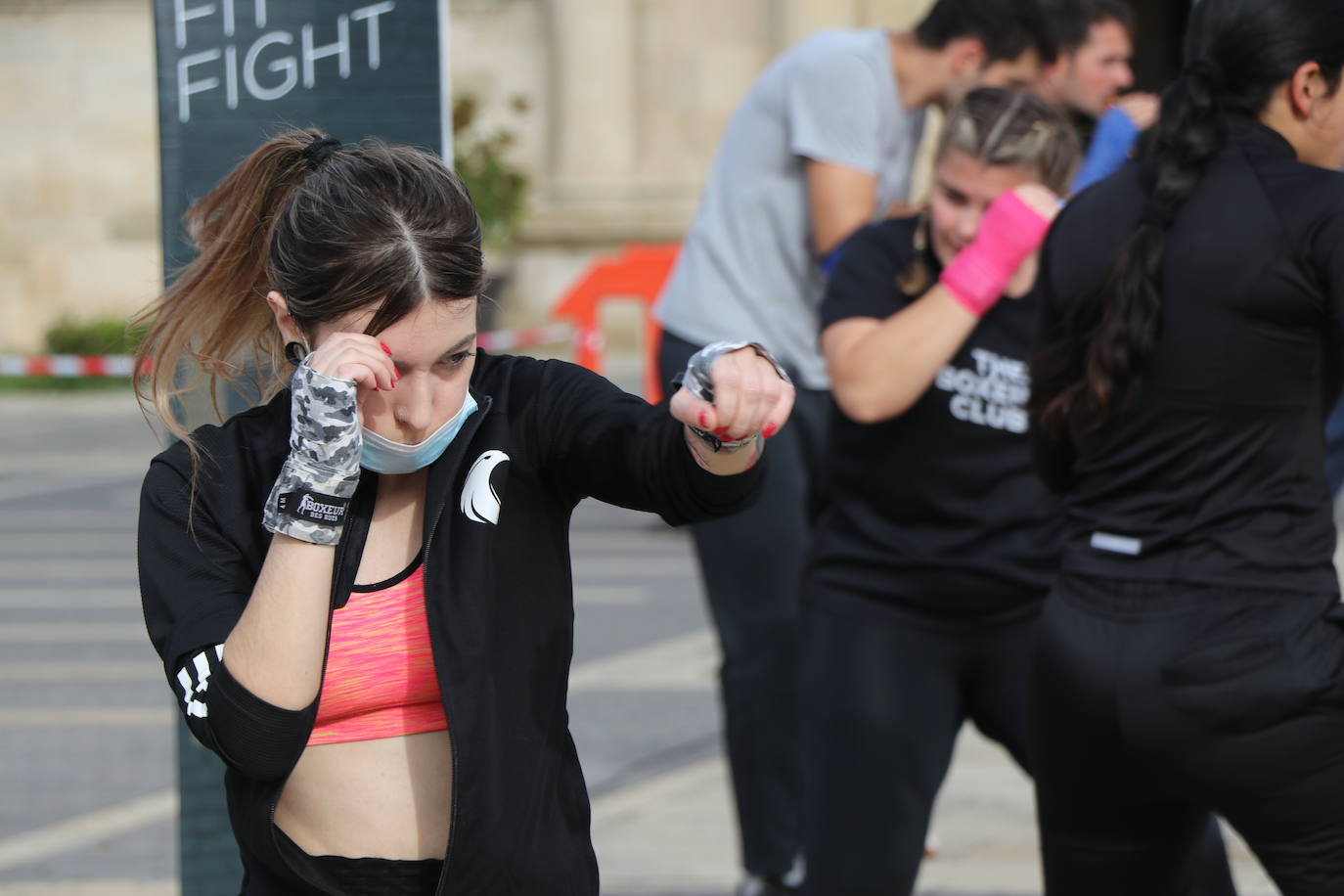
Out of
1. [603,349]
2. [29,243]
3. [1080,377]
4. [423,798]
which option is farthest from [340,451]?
[29,243]

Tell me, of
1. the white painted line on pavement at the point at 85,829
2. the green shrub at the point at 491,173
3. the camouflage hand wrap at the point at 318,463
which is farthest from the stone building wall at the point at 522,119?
the camouflage hand wrap at the point at 318,463

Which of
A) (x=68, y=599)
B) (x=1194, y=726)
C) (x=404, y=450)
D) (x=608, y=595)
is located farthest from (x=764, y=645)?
(x=68, y=599)

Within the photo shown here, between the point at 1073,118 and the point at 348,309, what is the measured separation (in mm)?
2845

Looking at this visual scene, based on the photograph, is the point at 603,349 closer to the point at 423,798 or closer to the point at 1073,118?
the point at 1073,118

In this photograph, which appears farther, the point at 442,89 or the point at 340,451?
the point at 442,89

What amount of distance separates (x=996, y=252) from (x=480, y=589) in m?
1.61

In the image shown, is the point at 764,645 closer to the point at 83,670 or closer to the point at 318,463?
the point at 318,463

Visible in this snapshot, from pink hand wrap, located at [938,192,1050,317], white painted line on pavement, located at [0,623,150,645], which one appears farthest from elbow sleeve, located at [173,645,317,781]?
white painted line on pavement, located at [0,623,150,645]

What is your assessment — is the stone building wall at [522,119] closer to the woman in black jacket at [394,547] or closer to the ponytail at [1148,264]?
the ponytail at [1148,264]

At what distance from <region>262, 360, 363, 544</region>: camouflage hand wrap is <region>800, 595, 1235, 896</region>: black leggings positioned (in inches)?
64.4

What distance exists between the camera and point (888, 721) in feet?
11.4

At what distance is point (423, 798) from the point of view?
221cm

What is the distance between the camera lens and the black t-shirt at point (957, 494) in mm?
3527

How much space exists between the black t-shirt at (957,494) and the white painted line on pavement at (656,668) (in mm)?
3308
